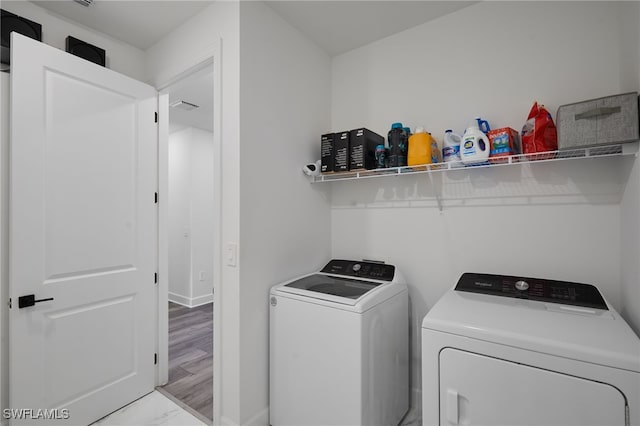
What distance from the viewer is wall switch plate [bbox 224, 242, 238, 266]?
5.42ft

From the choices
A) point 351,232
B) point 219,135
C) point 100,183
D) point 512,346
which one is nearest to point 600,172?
point 512,346

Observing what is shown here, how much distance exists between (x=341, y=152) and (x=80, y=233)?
1.70 meters

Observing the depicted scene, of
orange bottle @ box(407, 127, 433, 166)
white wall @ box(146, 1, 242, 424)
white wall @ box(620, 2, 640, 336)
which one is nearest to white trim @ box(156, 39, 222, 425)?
white wall @ box(146, 1, 242, 424)

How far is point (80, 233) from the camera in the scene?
1.78 m

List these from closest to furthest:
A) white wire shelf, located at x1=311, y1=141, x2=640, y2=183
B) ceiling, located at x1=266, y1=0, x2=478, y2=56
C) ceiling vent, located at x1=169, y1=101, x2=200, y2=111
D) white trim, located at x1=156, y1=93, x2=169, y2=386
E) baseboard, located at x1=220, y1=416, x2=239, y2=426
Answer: white wire shelf, located at x1=311, y1=141, x2=640, y2=183 < baseboard, located at x1=220, y1=416, x2=239, y2=426 < ceiling, located at x1=266, y1=0, x2=478, y2=56 < white trim, located at x1=156, y1=93, x2=169, y2=386 < ceiling vent, located at x1=169, y1=101, x2=200, y2=111

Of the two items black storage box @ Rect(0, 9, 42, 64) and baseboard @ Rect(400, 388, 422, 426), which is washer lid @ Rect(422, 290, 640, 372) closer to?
baseboard @ Rect(400, 388, 422, 426)

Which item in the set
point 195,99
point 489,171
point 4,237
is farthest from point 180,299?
point 489,171

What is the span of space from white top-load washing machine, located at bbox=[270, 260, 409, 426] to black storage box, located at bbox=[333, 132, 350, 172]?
0.73 m

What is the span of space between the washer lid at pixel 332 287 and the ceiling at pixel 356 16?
1.72 m

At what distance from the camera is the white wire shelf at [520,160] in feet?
4.11

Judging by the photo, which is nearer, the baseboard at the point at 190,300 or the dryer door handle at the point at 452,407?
the dryer door handle at the point at 452,407

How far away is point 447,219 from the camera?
1872mm

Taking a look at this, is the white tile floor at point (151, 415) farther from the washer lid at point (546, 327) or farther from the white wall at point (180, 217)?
the white wall at point (180, 217)

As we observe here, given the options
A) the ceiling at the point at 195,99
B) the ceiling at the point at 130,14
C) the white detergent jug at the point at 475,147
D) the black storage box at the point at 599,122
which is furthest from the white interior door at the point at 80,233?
the black storage box at the point at 599,122
